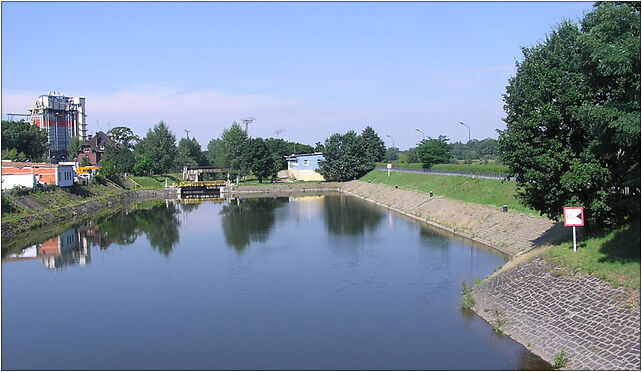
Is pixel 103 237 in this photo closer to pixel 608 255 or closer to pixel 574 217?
pixel 574 217

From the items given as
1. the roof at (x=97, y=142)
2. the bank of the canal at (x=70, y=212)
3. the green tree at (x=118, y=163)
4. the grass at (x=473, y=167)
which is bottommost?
the bank of the canal at (x=70, y=212)

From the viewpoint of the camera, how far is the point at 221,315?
20531 millimetres

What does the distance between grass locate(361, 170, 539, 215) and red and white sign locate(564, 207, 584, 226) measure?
9.02m

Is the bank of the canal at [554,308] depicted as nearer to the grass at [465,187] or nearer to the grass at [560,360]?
the grass at [560,360]

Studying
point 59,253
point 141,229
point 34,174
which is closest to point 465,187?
point 141,229

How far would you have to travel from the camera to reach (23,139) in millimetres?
81375

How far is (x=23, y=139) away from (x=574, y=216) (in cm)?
7892

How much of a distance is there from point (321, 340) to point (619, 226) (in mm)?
11470

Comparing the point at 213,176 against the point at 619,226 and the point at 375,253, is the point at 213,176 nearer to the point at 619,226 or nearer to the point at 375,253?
the point at 375,253

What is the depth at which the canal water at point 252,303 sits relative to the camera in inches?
639

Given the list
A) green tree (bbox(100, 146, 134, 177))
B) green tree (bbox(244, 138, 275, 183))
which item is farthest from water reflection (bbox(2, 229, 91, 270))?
green tree (bbox(244, 138, 275, 183))

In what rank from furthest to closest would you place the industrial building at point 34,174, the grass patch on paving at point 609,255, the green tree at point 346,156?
the green tree at point 346,156, the industrial building at point 34,174, the grass patch on paving at point 609,255

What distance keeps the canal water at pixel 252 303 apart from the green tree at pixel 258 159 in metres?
50.1

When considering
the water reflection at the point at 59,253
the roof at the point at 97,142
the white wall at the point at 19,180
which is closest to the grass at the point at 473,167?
the water reflection at the point at 59,253
